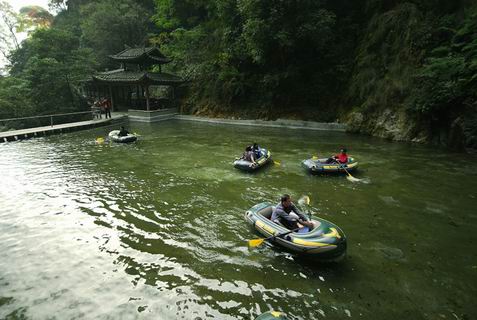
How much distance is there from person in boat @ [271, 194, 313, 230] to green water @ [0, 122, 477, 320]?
885 mm

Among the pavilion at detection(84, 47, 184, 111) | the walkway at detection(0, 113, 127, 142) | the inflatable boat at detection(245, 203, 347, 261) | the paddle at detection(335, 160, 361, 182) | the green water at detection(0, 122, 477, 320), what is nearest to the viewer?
the green water at detection(0, 122, 477, 320)

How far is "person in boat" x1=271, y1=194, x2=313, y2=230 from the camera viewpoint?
768 cm

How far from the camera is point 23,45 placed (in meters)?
46.7

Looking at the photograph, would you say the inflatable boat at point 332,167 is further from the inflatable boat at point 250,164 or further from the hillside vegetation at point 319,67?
the hillside vegetation at point 319,67

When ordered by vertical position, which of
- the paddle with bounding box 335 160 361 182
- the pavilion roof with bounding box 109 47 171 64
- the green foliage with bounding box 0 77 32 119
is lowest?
the paddle with bounding box 335 160 361 182

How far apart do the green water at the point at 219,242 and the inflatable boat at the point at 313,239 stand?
0.37 meters

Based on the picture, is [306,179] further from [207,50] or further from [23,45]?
[23,45]

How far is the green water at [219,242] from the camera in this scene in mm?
5773

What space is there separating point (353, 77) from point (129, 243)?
20985mm

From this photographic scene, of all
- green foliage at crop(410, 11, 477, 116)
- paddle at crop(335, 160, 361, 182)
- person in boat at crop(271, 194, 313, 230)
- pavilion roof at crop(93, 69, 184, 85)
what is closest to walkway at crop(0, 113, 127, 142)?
pavilion roof at crop(93, 69, 184, 85)

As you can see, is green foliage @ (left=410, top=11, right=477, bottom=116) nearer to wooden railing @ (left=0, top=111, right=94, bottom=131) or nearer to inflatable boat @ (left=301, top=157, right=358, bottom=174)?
inflatable boat @ (left=301, top=157, right=358, bottom=174)

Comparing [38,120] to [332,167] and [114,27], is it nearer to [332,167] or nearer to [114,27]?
[114,27]

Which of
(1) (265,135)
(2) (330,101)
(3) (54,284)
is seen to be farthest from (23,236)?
(2) (330,101)

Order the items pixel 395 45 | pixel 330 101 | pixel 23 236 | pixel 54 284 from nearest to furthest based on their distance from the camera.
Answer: pixel 54 284 < pixel 23 236 < pixel 395 45 < pixel 330 101
